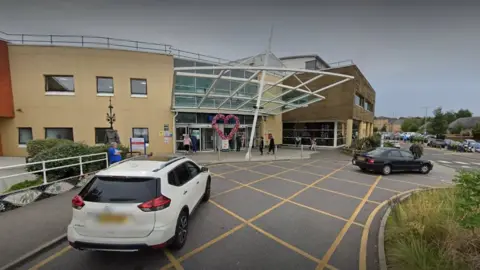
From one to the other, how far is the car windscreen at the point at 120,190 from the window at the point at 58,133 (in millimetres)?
16005

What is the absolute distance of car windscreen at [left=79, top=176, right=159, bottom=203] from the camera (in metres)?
3.29

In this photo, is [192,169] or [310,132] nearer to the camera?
[192,169]

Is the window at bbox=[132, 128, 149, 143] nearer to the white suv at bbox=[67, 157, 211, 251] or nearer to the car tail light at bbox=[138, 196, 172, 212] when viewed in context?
the white suv at bbox=[67, 157, 211, 251]

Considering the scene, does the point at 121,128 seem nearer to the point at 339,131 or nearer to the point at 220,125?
the point at 220,125

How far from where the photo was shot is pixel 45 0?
7637 millimetres

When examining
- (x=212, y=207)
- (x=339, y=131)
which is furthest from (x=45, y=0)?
(x=339, y=131)

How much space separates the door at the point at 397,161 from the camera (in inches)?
421

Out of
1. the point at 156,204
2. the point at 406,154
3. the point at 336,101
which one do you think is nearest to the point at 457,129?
the point at 336,101

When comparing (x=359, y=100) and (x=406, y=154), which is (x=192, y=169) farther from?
(x=359, y=100)

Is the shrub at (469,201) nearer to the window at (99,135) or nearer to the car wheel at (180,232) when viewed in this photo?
the car wheel at (180,232)

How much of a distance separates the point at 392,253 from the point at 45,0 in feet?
42.7

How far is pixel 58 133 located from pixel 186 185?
55.4ft

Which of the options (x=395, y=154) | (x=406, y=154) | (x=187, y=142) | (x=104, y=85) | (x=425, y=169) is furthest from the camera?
(x=187, y=142)

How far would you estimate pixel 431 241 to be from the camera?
359 cm
